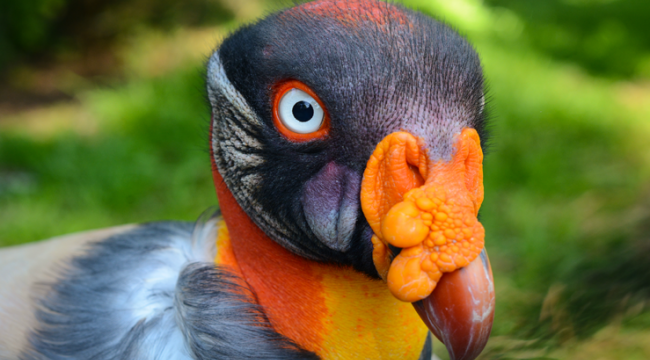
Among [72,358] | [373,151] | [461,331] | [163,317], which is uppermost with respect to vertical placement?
[373,151]

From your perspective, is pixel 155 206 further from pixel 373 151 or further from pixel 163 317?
pixel 373 151

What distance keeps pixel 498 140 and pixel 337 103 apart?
3.89 metres

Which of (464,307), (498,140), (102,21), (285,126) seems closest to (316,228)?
(285,126)

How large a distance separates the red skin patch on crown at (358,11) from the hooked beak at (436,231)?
34 cm

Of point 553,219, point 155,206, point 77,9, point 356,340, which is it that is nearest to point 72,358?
point 356,340

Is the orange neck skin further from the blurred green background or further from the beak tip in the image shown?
the blurred green background

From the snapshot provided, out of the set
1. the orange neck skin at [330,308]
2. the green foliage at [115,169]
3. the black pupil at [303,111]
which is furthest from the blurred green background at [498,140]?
the black pupil at [303,111]

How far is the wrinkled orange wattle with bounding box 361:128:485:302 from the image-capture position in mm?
1219

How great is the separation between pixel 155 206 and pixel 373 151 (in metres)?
3.23

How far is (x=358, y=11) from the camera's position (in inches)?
55.8

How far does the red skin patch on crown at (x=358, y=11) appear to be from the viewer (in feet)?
4.58

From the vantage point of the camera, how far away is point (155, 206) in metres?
4.19

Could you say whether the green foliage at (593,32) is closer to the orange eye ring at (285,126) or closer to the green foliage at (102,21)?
the green foliage at (102,21)

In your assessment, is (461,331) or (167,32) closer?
(461,331)
